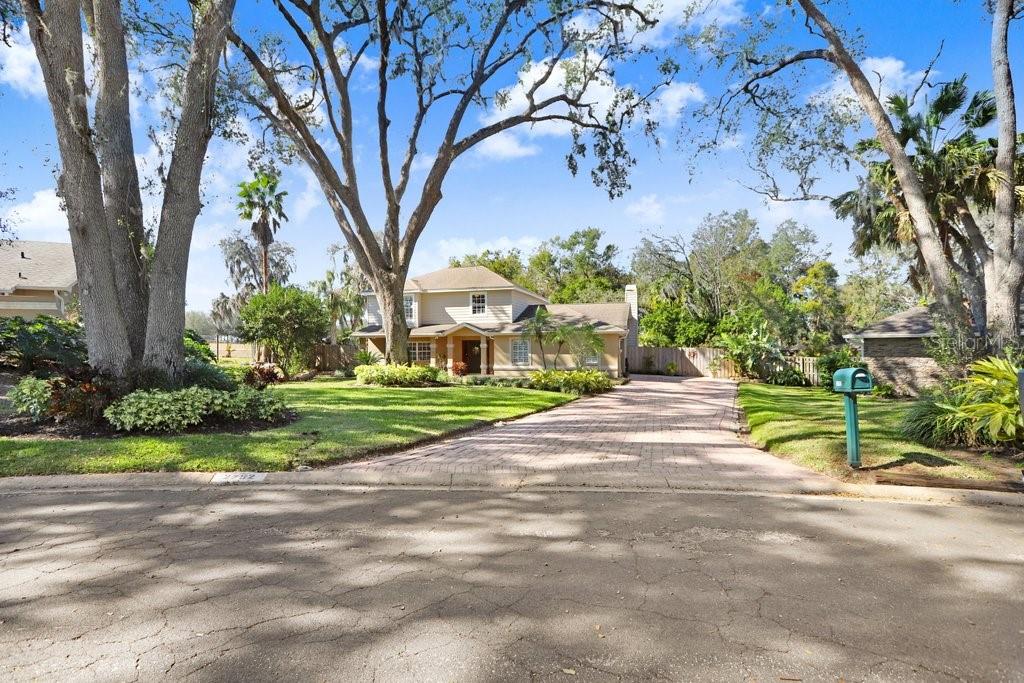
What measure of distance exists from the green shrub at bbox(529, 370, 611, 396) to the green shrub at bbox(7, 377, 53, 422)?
1337cm

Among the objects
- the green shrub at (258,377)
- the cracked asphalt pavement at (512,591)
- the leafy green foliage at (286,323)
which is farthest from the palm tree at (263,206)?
the cracked asphalt pavement at (512,591)

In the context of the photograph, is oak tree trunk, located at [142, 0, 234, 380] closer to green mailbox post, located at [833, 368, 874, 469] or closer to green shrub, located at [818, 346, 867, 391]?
green mailbox post, located at [833, 368, 874, 469]

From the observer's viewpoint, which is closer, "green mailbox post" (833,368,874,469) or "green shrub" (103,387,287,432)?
"green mailbox post" (833,368,874,469)

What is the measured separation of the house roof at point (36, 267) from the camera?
2586 cm

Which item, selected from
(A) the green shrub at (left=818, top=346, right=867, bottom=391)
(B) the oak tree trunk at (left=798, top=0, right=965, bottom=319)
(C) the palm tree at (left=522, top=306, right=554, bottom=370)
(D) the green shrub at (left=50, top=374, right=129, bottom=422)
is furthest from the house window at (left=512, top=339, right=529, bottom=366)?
(D) the green shrub at (left=50, top=374, right=129, bottom=422)

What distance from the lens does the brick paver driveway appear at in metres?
5.95

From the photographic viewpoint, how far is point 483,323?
98.0 feet

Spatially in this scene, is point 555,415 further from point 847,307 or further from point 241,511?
point 847,307

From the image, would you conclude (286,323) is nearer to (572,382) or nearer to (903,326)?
(572,382)

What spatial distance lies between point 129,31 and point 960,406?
18203 millimetres

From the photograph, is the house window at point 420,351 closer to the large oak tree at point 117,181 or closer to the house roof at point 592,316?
the house roof at point 592,316

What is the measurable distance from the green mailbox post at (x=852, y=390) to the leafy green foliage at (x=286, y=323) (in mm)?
24106

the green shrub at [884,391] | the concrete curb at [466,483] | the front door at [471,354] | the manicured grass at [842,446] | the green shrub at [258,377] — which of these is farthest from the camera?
the front door at [471,354]

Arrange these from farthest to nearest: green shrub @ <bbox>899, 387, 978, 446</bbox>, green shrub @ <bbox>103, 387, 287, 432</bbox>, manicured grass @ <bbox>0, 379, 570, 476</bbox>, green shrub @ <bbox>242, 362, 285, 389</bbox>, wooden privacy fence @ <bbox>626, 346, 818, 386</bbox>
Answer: wooden privacy fence @ <bbox>626, 346, 818, 386</bbox>
green shrub @ <bbox>242, 362, 285, 389</bbox>
green shrub @ <bbox>103, 387, 287, 432</bbox>
green shrub @ <bbox>899, 387, 978, 446</bbox>
manicured grass @ <bbox>0, 379, 570, 476</bbox>
